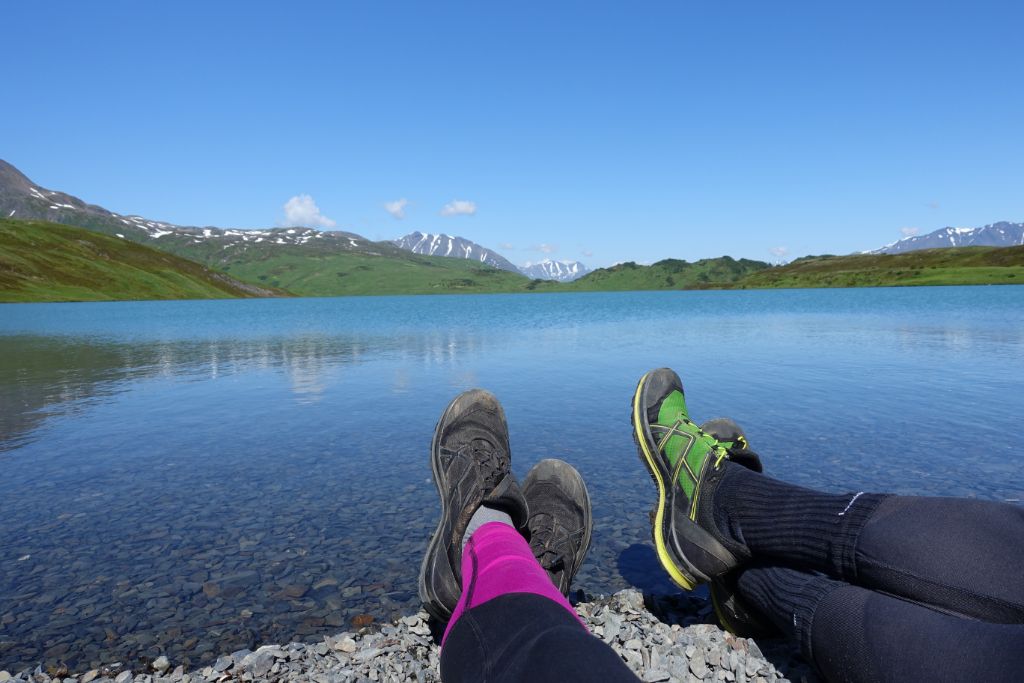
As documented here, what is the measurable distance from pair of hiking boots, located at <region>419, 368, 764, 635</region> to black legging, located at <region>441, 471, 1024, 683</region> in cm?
64

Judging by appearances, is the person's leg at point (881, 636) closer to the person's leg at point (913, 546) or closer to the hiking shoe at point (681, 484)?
the person's leg at point (913, 546)

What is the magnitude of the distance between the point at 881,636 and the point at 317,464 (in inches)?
328

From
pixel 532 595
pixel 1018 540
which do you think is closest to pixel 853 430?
pixel 1018 540

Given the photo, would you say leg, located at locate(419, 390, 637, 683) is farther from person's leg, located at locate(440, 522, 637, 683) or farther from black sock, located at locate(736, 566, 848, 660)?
black sock, located at locate(736, 566, 848, 660)

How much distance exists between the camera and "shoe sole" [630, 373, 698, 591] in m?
4.44

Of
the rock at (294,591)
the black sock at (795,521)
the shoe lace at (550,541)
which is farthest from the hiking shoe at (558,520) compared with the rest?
the rock at (294,591)

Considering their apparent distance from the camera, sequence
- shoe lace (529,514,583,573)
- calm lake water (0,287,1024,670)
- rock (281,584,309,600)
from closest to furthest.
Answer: shoe lace (529,514,583,573) → calm lake water (0,287,1024,670) → rock (281,584,309,600)

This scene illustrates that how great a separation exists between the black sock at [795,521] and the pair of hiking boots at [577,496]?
0.17m

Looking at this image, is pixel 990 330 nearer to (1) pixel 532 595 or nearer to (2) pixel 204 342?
(1) pixel 532 595

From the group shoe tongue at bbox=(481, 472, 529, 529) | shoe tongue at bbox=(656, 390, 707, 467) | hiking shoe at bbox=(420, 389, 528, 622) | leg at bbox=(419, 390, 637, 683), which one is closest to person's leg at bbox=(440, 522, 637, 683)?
leg at bbox=(419, 390, 637, 683)

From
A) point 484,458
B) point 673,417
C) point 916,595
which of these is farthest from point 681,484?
point 916,595

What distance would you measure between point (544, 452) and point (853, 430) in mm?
6027

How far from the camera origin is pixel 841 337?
29.9 m

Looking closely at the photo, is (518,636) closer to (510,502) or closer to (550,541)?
(510,502)
